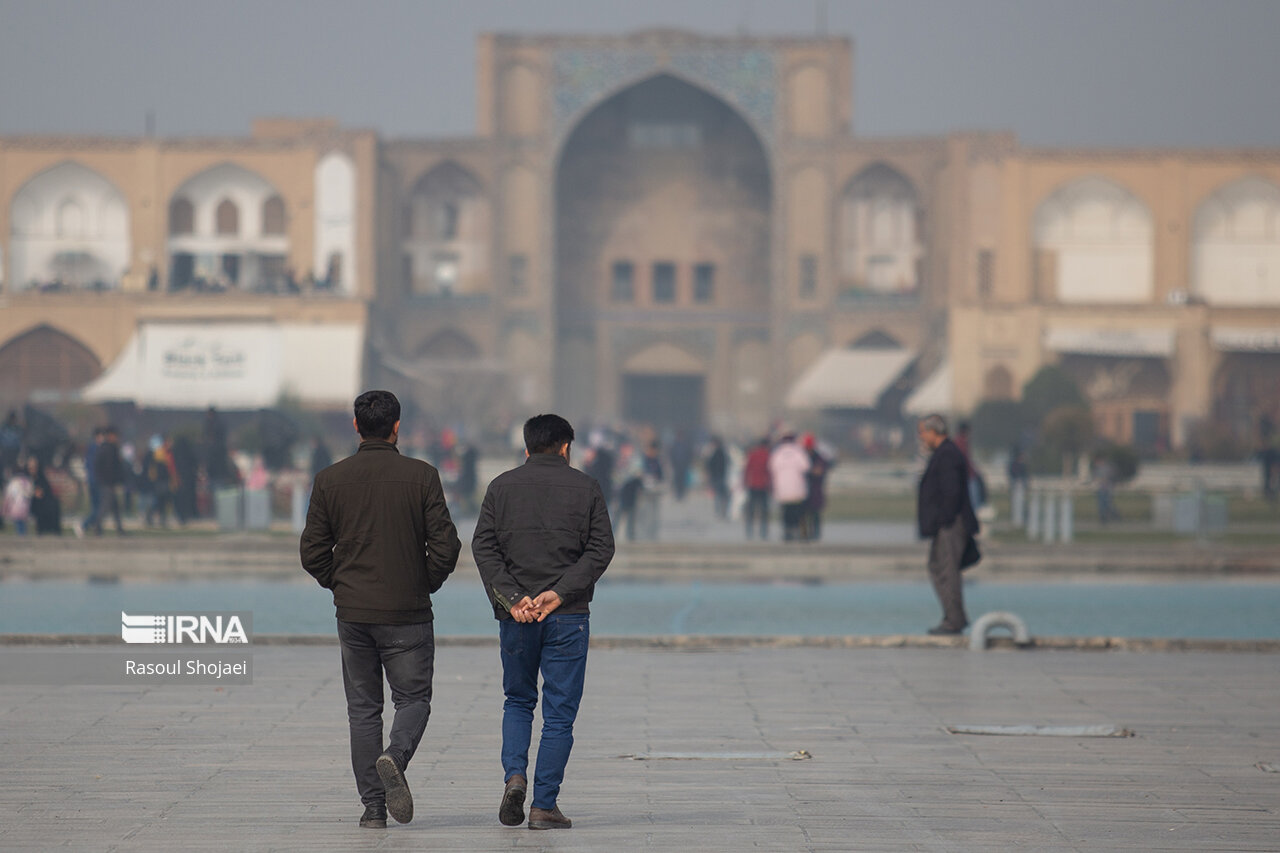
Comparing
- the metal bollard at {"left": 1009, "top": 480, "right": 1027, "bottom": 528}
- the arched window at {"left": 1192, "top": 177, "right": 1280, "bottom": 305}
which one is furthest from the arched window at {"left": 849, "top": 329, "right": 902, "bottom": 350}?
the metal bollard at {"left": 1009, "top": 480, "right": 1027, "bottom": 528}

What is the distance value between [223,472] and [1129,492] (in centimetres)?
1407

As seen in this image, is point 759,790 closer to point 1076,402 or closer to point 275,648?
point 275,648

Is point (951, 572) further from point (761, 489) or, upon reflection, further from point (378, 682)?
point (761, 489)

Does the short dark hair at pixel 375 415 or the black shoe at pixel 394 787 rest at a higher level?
the short dark hair at pixel 375 415

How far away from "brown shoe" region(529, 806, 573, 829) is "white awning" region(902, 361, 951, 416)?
34121mm

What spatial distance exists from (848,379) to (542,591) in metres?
35.7

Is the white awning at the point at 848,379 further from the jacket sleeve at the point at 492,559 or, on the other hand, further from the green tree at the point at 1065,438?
the jacket sleeve at the point at 492,559

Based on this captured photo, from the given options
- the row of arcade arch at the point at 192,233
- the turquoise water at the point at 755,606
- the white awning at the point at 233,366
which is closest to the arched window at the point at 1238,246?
the white awning at the point at 233,366

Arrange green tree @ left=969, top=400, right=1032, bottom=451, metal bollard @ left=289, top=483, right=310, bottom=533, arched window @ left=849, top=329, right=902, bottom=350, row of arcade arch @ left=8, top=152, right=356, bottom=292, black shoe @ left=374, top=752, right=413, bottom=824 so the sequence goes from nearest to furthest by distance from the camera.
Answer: black shoe @ left=374, top=752, right=413, bottom=824
metal bollard @ left=289, top=483, right=310, bottom=533
green tree @ left=969, top=400, right=1032, bottom=451
row of arcade arch @ left=8, top=152, right=356, bottom=292
arched window @ left=849, top=329, right=902, bottom=350

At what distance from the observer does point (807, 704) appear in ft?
23.2

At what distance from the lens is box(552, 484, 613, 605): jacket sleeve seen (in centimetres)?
476

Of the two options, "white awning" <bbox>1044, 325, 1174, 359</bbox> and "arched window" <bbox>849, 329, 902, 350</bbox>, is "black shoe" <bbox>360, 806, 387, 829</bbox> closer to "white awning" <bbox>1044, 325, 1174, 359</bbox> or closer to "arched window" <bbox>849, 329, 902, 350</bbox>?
"white awning" <bbox>1044, 325, 1174, 359</bbox>

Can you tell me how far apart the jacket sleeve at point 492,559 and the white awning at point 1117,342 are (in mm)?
34969

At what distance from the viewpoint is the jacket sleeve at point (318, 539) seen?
15.8 ft
